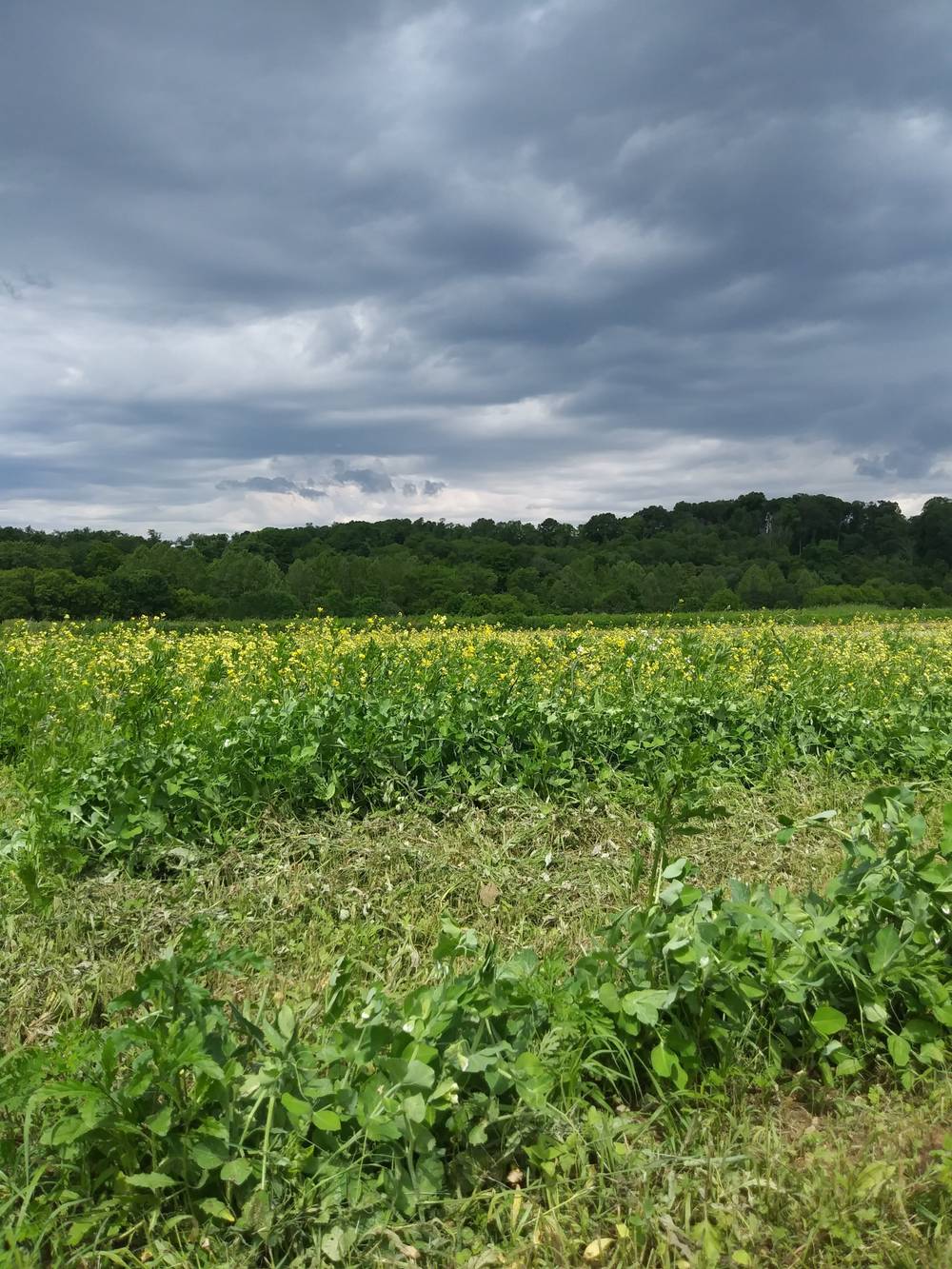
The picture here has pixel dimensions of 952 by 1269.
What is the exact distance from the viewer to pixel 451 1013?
2.46m

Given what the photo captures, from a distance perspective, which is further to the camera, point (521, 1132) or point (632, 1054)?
point (632, 1054)

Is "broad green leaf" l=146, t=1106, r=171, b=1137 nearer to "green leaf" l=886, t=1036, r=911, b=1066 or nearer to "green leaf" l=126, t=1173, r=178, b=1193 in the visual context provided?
"green leaf" l=126, t=1173, r=178, b=1193

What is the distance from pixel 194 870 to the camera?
441 cm

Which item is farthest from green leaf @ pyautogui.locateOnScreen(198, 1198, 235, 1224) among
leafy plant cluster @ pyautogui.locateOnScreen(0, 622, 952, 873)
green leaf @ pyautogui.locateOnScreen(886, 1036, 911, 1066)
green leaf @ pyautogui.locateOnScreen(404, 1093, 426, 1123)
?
leafy plant cluster @ pyautogui.locateOnScreen(0, 622, 952, 873)

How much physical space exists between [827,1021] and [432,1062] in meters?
1.31

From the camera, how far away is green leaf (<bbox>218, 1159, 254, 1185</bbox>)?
7.08ft

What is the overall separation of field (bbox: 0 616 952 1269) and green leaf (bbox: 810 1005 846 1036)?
1cm

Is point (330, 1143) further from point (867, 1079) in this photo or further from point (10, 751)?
point (10, 751)

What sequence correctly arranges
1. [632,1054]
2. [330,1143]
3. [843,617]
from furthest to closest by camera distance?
[843,617], [632,1054], [330,1143]

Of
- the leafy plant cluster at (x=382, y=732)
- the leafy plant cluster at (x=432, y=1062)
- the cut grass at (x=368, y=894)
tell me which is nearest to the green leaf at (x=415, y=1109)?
the leafy plant cluster at (x=432, y=1062)

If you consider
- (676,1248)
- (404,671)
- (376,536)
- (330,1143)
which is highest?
(376,536)

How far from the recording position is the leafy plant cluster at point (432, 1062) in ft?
7.34

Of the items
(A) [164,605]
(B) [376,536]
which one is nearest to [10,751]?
(A) [164,605]

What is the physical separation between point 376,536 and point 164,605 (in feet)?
74.2
